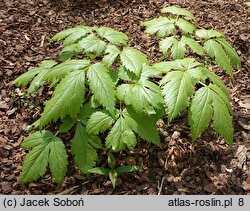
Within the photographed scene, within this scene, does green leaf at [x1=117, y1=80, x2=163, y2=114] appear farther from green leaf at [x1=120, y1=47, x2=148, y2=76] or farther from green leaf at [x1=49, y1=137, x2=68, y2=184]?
green leaf at [x1=49, y1=137, x2=68, y2=184]

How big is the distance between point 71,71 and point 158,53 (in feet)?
4.25

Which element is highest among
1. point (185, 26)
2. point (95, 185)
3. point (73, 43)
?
point (185, 26)

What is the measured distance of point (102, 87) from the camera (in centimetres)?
229

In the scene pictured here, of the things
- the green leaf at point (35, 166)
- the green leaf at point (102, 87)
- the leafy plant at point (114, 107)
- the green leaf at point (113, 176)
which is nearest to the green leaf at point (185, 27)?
the leafy plant at point (114, 107)

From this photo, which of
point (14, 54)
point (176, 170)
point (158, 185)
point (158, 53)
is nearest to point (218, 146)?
point (176, 170)

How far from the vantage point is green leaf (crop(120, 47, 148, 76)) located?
2.43 m

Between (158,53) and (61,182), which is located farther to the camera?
(158,53)

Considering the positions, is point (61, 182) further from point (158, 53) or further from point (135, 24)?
point (135, 24)

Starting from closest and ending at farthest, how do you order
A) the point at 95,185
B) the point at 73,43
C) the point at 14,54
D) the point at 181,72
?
the point at 181,72
the point at 95,185
the point at 73,43
the point at 14,54

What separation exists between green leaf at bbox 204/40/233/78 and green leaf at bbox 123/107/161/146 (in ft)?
2.21

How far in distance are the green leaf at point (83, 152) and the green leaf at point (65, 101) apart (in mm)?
226

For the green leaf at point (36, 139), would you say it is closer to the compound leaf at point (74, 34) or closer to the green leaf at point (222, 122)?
the compound leaf at point (74, 34)

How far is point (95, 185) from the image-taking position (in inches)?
101

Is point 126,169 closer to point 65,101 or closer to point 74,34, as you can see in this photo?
point 65,101
